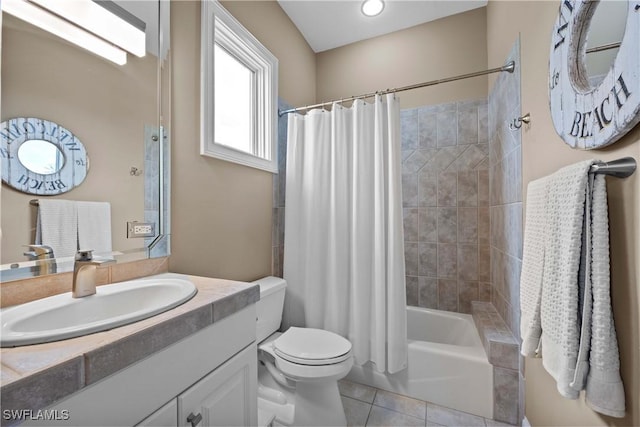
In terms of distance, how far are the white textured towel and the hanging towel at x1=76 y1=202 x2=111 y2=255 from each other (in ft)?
4.87

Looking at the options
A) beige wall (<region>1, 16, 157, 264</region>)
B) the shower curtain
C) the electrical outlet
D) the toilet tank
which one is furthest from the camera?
the shower curtain

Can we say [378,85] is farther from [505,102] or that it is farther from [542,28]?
[542,28]

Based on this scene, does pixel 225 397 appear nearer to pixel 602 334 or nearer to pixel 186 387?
pixel 186 387

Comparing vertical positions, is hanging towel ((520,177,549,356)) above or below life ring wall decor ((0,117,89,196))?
below

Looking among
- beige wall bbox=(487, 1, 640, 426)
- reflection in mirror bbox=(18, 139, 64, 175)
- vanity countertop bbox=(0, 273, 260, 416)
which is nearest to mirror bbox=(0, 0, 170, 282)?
reflection in mirror bbox=(18, 139, 64, 175)

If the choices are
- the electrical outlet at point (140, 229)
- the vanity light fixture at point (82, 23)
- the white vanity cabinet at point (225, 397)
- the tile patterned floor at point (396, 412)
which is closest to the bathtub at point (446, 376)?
the tile patterned floor at point (396, 412)

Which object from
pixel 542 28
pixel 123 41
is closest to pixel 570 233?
pixel 542 28

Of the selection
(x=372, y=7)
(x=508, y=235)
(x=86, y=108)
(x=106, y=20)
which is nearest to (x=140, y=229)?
(x=86, y=108)

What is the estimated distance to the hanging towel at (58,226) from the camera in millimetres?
821

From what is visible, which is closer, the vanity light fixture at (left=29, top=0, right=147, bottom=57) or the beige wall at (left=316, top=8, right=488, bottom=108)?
the vanity light fixture at (left=29, top=0, right=147, bottom=57)

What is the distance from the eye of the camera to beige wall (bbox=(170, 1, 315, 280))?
1.30 metres

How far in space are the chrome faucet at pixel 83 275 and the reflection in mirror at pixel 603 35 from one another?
5.09 ft

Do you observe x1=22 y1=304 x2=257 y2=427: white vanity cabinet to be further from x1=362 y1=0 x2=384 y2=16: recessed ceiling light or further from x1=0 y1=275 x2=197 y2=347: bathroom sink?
x1=362 y1=0 x2=384 y2=16: recessed ceiling light

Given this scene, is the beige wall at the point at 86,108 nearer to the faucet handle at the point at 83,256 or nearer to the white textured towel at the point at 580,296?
the faucet handle at the point at 83,256
